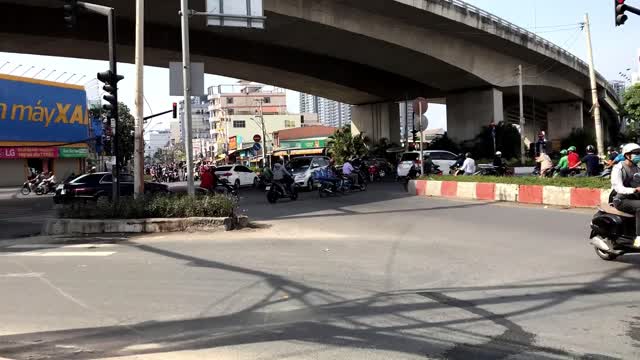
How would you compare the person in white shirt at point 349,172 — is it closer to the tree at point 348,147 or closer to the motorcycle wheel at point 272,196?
the motorcycle wheel at point 272,196

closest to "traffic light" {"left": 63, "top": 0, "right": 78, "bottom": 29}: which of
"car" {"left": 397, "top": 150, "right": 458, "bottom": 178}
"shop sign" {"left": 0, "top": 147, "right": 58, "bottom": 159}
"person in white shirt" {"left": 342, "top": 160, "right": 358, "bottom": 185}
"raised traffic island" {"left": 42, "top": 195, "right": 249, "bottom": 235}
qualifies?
"raised traffic island" {"left": 42, "top": 195, "right": 249, "bottom": 235}

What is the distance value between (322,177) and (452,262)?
1350cm

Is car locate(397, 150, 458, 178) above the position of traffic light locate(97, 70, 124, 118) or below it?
below

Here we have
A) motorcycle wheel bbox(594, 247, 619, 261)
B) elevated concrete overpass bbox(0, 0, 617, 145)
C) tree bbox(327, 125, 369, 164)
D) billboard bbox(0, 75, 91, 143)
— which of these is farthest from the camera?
tree bbox(327, 125, 369, 164)

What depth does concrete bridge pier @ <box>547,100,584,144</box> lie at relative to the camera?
55.8m

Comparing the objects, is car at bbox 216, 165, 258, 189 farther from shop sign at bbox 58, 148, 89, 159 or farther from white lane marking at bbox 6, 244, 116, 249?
white lane marking at bbox 6, 244, 116, 249

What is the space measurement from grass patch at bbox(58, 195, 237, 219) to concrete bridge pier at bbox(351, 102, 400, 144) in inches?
1477

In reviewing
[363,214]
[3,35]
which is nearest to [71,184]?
→ [3,35]

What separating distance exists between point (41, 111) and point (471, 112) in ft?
112

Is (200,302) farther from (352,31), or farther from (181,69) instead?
(352,31)

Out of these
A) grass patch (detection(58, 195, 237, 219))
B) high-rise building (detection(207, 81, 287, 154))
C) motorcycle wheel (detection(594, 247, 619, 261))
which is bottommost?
motorcycle wheel (detection(594, 247, 619, 261))

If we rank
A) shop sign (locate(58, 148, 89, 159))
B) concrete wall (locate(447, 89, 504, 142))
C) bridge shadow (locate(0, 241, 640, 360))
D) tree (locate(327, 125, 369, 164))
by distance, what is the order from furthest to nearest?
shop sign (locate(58, 148, 89, 159))
tree (locate(327, 125, 369, 164))
concrete wall (locate(447, 89, 504, 142))
bridge shadow (locate(0, 241, 640, 360))

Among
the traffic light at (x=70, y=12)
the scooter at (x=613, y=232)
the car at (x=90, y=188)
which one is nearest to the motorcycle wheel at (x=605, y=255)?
the scooter at (x=613, y=232)

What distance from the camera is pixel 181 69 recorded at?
15.5 meters
